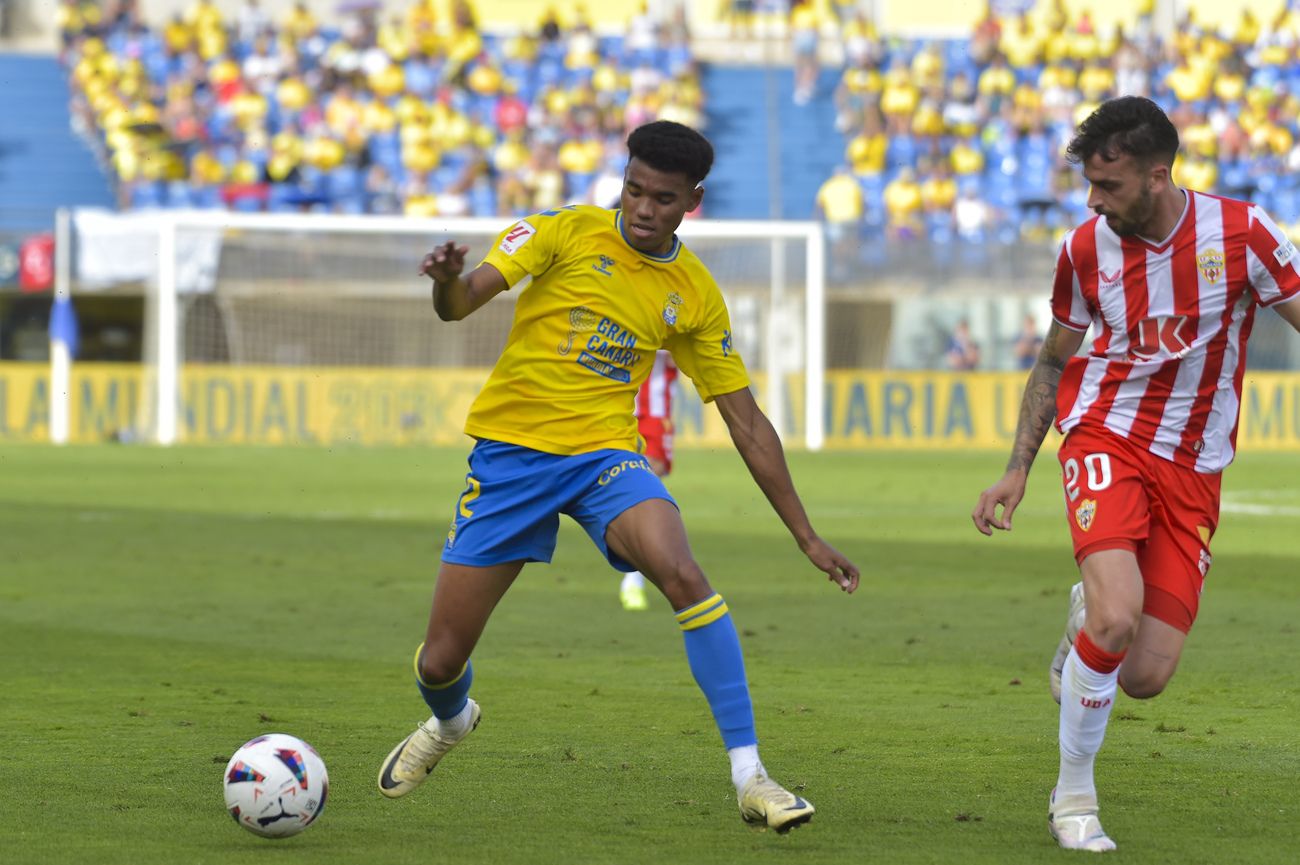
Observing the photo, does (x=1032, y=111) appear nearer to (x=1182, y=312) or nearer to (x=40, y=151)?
(x=40, y=151)

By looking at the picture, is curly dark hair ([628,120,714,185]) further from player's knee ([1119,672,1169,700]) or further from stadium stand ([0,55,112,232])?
stadium stand ([0,55,112,232])

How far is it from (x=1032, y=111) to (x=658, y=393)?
942 inches

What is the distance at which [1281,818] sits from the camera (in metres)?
5.56

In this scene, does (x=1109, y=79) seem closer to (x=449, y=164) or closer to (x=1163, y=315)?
(x=449, y=164)

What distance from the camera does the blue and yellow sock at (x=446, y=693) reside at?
19.4ft

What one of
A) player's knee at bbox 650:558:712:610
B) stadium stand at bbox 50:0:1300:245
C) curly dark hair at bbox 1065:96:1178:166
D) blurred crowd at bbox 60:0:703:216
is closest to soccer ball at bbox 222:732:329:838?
player's knee at bbox 650:558:712:610

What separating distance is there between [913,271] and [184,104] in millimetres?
12266

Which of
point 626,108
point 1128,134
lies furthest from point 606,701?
point 626,108

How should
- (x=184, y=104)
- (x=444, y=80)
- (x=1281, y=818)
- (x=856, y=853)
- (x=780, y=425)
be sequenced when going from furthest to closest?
(x=444, y=80) → (x=184, y=104) → (x=780, y=425) → (x=1281, y=818) → (x=856, y=853)

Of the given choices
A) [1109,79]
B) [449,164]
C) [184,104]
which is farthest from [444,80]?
[1109,79]

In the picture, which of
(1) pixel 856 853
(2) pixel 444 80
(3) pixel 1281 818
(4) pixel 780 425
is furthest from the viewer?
(2) pixel 444 80

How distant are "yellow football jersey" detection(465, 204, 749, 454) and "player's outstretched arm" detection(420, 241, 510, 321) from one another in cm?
24

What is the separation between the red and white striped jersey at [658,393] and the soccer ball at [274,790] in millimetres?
6271

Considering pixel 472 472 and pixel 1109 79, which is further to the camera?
pixel 1109 79
